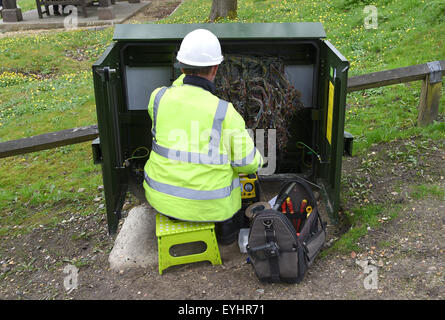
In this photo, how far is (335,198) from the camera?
12.4 feet

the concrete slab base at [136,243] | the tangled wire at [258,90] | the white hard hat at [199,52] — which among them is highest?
the white hard hat at [199,52]

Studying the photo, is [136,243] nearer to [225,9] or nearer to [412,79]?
[412,79]

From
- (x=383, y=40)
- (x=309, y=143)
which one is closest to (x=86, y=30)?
(x=383, y=40)

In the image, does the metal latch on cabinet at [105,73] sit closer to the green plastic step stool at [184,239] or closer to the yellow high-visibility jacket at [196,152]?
the yellow high-visibility jacket at [196,152]

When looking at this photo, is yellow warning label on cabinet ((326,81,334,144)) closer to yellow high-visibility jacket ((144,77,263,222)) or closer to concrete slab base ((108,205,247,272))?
yellow high-visibility jacket ((144,77,263,222))

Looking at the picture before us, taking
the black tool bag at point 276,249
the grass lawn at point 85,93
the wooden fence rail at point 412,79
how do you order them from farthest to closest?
the grass lawn at point 85,93 < the wooden fence rail at point 412,79 < the black tool bag at point 276,249

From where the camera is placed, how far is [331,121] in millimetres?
3936

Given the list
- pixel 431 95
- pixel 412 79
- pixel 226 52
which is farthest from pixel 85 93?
pixel 431 95

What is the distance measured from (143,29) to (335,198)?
2199mm

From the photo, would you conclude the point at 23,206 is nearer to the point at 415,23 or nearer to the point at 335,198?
the point at 335,198

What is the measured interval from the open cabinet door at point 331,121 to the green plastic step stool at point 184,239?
3.35ft

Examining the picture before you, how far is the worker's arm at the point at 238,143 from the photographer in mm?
3305

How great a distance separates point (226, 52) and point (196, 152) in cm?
157

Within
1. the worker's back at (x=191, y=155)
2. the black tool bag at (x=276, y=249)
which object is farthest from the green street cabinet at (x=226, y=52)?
the black tool bag at (x=276, y=249)
